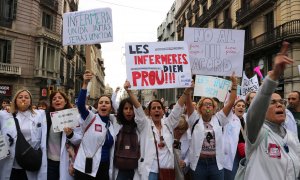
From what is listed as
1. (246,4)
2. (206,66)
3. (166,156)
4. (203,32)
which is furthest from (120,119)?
(246,4)

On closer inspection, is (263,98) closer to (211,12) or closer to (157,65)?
(157,65)

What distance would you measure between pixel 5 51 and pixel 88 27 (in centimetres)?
2329

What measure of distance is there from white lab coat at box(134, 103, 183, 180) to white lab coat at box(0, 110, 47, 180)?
135cm

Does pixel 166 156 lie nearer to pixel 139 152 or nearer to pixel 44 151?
pixel 139 152

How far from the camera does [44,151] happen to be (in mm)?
4512

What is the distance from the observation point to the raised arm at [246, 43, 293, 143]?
235 cm

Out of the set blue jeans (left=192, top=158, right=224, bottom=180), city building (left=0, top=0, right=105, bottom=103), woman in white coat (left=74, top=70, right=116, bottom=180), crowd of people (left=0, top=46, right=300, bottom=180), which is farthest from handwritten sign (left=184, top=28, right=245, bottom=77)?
city building (left=0, top=0, right=105, bottom=103)

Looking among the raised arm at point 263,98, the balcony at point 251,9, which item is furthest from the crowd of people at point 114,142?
the balcony at point 251,9

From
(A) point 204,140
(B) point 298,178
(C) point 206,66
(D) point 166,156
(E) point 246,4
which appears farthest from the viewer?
(E) point 246,4

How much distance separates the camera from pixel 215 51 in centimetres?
578

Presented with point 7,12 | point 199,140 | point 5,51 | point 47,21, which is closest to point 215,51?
point 199,140

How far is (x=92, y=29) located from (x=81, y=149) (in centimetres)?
234

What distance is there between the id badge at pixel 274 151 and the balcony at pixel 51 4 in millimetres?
30278

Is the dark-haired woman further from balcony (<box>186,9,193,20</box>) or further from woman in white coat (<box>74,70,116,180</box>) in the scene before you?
balcony (<box>186,9,193,20</box>)
